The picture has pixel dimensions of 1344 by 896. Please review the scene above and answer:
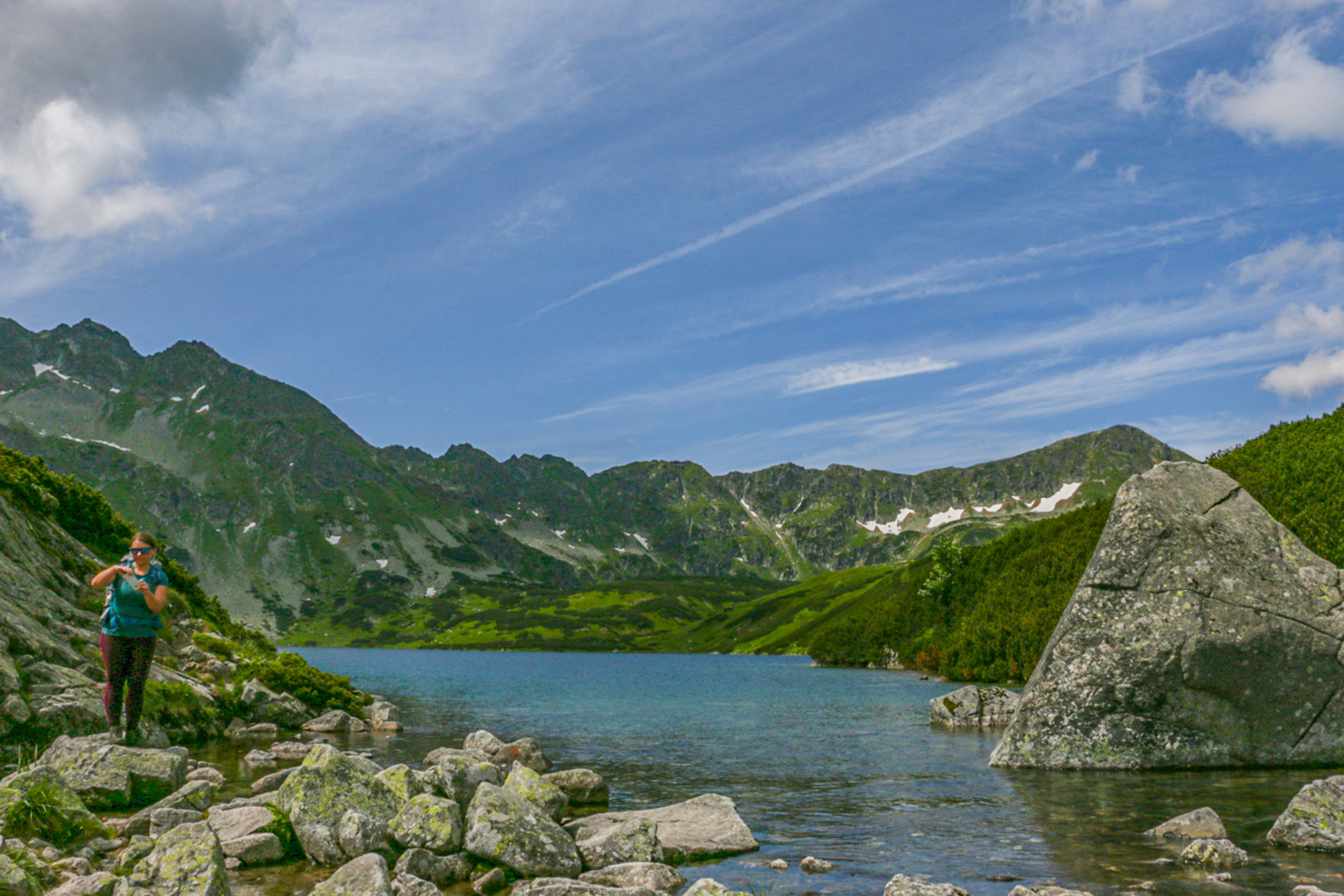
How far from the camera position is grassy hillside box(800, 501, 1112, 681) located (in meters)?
84.7

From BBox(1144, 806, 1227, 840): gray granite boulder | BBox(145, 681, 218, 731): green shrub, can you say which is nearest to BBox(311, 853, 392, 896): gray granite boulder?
BBox(1144, 806, 1227, 840): gray granite boulder

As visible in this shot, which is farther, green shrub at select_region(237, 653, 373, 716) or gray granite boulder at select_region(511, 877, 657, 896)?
green shrub at select_region(237, 653, 373, 716)

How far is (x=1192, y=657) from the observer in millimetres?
27719

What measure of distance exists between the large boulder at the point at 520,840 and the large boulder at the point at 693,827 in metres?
1.55

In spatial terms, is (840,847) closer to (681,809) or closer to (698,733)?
(681,809)

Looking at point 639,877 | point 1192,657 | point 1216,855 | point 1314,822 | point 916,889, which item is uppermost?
point 1192,657

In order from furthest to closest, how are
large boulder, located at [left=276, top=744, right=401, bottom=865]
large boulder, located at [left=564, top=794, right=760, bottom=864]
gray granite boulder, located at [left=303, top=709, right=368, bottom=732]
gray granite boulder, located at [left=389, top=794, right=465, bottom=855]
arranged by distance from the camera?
gray granite boulder, located at [left=303, top=709, right=368, bottom=732]
large boulder, located at [left=564, top=794, right=760, bottom=864]
large boulder, located at [left=276, top=744, right=401, bottom=865]
gray granite boulder, located at [left=389, top=794, right=465, bottom=855]

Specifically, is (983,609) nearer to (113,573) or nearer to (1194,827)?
(1194,827)

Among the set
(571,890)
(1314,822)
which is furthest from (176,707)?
(1314,822)

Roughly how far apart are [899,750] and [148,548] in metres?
30.5

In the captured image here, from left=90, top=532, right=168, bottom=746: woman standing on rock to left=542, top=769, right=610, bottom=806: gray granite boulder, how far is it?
11.7 m

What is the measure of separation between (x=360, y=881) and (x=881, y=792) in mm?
18154

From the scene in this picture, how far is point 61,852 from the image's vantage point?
51.6 ft

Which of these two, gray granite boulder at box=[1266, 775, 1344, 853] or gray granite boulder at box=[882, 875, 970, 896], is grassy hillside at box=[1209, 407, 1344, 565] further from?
gray granite boulder at box=[882, 875, 970, 896]
